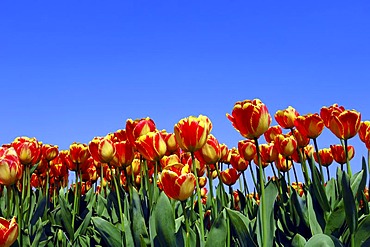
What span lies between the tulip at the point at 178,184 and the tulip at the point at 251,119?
34 cm

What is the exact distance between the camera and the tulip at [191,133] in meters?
2.48

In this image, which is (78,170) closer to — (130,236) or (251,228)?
(130,236)

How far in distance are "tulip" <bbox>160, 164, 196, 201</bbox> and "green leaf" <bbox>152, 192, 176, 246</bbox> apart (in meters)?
0.19

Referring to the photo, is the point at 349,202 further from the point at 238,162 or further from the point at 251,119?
the point at 238,162

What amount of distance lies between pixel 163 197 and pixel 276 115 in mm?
1571

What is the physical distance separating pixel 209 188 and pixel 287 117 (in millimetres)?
1022

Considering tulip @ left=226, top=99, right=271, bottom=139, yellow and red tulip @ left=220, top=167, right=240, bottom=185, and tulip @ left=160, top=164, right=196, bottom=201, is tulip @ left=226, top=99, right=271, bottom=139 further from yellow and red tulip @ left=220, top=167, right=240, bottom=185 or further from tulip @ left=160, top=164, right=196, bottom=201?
yellow and red tulip @ left=220, top=167, right=240, bottom=185

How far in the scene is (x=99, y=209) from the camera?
14.9 feet

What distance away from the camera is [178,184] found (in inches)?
94.6

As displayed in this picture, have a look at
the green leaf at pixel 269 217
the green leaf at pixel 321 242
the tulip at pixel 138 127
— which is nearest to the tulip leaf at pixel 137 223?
the tulip at pixel 138 127

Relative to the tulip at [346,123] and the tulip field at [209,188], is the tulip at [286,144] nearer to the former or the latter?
the tulip field at [209,188]

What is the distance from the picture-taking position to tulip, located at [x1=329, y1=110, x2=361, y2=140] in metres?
3.11

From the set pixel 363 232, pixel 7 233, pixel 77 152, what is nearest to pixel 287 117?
pixel 363 232

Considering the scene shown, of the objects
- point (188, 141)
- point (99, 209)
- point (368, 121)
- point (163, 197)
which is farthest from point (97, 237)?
point (368, 121)
